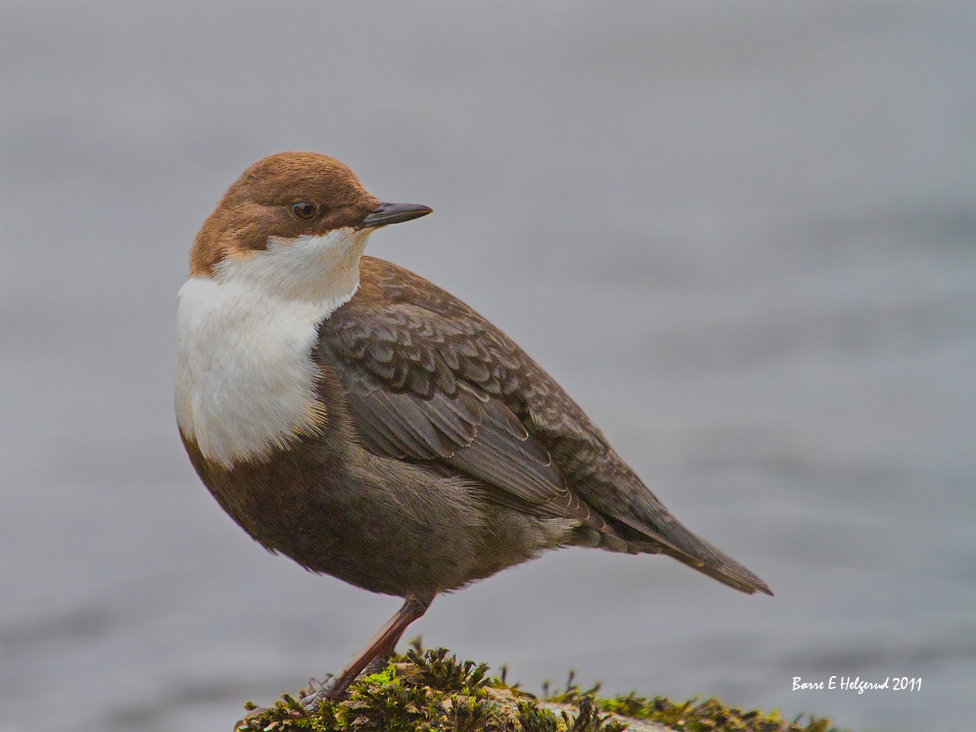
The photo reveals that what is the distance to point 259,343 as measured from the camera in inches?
158

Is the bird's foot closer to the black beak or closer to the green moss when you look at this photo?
the green moss

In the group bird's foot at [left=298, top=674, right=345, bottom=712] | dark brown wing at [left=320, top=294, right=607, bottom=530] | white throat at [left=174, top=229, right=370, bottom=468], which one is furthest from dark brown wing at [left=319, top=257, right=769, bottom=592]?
bird's foot at [left=298, top=674, right=345, bottom=712]

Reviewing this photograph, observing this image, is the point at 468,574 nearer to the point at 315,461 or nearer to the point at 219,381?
the point at 315,461

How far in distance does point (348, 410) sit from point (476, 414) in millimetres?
446

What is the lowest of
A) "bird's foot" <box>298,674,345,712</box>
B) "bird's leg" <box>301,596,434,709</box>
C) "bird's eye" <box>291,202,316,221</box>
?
"bird's foot" <box>298,674,345,712</box>

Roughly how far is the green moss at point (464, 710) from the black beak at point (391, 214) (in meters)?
1.49

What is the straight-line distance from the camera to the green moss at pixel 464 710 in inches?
154

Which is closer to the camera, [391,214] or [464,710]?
[464,710]

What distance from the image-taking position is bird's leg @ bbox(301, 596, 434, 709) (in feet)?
13.6

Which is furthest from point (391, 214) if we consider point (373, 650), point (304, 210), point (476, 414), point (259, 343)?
point (373, 650)

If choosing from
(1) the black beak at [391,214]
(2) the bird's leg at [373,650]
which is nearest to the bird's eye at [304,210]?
(1) the black beak at [391,214]

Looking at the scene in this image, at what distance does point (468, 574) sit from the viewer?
4.18m

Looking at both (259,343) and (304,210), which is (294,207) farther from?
(259,343)

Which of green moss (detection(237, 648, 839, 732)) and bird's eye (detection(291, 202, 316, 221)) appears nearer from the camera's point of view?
green moss (detection(237, 648, 839, 732))
